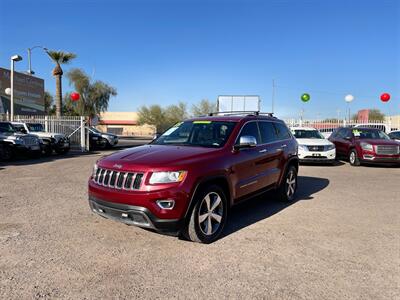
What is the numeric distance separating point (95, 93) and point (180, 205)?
4556 cm

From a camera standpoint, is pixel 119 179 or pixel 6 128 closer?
pixel 119 179

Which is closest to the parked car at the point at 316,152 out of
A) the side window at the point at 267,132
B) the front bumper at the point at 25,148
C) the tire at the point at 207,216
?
the side window at the point at 267,132

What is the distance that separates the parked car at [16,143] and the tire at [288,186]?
1208 centimetres

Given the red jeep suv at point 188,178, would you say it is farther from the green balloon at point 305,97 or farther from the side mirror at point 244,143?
the green balloon at point 305,97

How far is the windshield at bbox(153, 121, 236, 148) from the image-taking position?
523 centimetres

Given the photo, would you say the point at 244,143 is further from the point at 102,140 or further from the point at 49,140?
the point at 102,140

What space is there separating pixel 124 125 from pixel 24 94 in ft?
152

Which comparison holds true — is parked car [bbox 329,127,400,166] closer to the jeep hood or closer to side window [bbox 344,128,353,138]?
side window [bbox 344,128,353,138]

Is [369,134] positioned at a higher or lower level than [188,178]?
higher

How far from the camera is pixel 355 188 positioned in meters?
8.62

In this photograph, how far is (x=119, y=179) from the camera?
14.2 ft

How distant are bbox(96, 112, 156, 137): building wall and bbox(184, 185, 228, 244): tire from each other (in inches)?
2219

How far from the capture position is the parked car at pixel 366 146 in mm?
12797

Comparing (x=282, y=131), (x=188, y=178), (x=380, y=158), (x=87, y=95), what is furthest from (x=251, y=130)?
(x=87, y=95)
